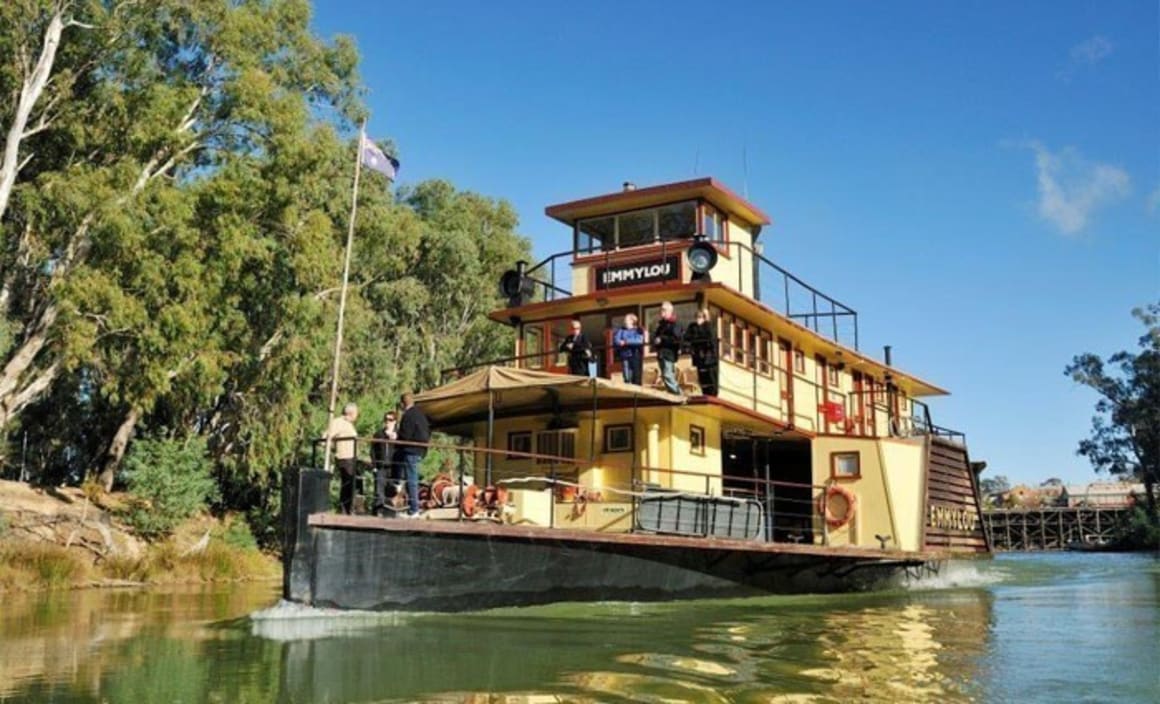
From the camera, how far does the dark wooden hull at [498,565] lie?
33.9 feet

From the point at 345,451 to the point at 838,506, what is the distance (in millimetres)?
7806

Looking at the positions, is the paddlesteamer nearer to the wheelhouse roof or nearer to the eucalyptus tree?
the wheelhouse roof

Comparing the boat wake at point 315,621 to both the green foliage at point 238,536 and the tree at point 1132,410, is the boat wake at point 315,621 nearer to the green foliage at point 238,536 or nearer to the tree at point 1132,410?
the green foliage at point 238,536

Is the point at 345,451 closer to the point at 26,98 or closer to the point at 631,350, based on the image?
the point at 631,350

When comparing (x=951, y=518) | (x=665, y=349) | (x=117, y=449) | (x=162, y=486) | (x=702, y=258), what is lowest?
(x=951, y=518)

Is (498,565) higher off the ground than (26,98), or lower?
lower

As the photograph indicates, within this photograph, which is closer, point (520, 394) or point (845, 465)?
point (520, 394)

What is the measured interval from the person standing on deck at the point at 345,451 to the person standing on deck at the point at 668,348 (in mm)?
4150

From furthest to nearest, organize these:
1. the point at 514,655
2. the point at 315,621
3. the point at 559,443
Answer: the point at 559,443 → the point at 315,621 → the point at 514,655

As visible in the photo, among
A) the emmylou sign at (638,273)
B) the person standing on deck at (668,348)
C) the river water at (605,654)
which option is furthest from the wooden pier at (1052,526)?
the person standing on deck at (668,348)

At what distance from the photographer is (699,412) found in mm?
14953

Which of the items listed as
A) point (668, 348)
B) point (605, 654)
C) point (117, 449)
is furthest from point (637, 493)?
point (117, 449)

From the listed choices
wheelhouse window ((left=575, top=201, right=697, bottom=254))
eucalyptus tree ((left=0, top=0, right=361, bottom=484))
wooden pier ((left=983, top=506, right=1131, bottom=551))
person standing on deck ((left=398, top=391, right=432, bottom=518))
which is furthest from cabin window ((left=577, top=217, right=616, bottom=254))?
wooden pier ((left=983, top=506, right=1131, bottom=551))

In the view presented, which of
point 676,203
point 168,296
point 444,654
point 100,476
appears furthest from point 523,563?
point 100,476
